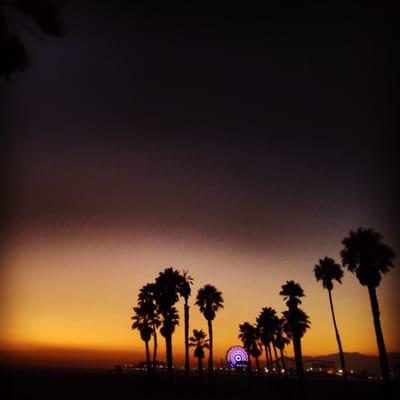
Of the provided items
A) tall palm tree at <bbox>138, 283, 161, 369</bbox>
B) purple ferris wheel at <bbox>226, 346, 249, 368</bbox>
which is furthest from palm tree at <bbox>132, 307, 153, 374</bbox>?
purple ferris wheel at <bbox>226, 346, 249, 368</bbox>

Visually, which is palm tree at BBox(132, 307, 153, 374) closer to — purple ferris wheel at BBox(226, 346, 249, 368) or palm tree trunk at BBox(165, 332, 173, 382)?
palm tree trunk at BBox(165, 332, 173, 382)

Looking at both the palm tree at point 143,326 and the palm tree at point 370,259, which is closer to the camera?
the palm tree at point 370,259

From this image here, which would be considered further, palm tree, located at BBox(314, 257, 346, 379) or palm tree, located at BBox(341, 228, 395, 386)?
palm tree, located at BBox(314, 257, 346, 379)

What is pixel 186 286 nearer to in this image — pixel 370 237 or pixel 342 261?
pixel 342 261

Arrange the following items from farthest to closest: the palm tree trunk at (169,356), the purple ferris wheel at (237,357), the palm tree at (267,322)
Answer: the purple ferris wheel at (237,357)
the palm tree at (267,322)
the palm tree trunk at (169,356)

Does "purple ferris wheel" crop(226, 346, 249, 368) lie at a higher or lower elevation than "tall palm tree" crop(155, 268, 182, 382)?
lower

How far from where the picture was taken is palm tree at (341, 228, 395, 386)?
1287 inches

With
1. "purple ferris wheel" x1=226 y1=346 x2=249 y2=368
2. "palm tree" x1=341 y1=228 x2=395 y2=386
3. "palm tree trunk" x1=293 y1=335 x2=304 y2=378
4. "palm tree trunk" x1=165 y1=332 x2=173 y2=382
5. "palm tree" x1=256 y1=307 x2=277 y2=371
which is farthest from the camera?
"purple ferris wheel" x1=226 y1=346 x2=249 y2=368

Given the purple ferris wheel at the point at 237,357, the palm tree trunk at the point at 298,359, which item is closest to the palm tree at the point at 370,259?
the palm tree trunk at the point at 298,359

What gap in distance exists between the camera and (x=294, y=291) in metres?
56.8

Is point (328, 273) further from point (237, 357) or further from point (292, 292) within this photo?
point (237, 357)

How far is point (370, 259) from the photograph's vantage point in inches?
1351

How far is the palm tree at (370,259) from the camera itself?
32688 mm

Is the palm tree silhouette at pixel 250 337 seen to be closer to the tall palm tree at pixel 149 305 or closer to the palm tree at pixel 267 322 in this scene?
the palm tree at pixel 267 322
